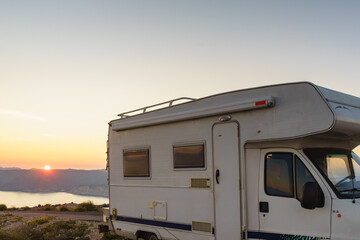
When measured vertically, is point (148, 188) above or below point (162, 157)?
below

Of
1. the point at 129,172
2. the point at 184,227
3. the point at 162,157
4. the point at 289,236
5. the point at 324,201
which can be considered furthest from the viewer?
the point at 129,172

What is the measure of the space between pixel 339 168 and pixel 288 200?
3.14 ft

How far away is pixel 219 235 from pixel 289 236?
1370 millimetres

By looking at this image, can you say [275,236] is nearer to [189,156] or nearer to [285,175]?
[285,175]

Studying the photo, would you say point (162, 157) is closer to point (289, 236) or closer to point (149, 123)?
point (149, 123)

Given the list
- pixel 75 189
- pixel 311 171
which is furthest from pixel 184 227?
pixel 75 189

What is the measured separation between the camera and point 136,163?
29.0 feet

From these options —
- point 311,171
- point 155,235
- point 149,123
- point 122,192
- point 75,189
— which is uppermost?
point 149,123

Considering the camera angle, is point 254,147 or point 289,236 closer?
point 289,236

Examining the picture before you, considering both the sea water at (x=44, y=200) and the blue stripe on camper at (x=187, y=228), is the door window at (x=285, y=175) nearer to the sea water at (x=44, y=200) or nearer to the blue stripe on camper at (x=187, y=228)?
the blue stripe on camper at (x=187, y=228)

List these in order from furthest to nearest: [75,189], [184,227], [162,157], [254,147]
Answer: [75,189] → [162,157] → [184,227] → [254,147]

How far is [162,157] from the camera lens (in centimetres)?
818

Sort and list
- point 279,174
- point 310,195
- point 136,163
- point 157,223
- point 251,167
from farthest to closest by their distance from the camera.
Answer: point 136,163, point 157,223, point 251,167, point 279,174, point 310,195

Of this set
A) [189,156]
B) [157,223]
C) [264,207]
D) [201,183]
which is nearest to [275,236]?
[264,207]
